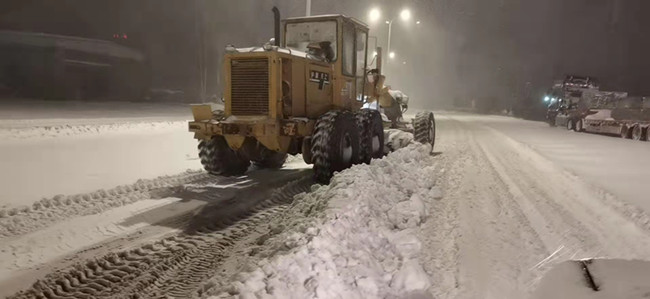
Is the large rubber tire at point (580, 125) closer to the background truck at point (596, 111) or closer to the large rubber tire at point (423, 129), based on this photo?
the background truck at point (596, 111)

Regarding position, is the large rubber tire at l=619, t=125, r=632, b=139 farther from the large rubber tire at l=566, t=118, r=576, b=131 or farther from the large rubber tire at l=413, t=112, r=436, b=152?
the large rubber tire at l=413, t=112, r=436, b=152

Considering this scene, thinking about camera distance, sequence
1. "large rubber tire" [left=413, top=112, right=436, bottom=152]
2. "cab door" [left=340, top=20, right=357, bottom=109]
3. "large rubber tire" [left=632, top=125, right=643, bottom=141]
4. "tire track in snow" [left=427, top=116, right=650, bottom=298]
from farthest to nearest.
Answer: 1. "large rubber tire" [left=632, top=125, right=643, bottom=141]
2. "large rubber tire" [left=413, top=112, right=436, bottom=152]
3. "cab door" [left=340, top=20, right=357, bottom=109]
4. "tire track in snow" [left=427, top=116, right=650, bottom=298]

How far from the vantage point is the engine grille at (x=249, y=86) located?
8.14 meters

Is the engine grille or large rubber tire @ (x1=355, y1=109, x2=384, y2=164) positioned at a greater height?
the engine grille

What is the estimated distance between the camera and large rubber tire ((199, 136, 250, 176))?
9.16 m

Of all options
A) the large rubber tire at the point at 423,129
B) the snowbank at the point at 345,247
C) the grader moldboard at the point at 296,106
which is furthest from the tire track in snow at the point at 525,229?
the large rubber tire at the point at 423,129

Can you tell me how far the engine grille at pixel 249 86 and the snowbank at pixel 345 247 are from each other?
218 cm

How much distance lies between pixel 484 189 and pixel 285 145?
348cm

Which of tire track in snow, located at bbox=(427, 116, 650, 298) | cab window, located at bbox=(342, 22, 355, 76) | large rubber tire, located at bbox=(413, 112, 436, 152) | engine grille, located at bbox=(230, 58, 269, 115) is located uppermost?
cab window, located at bbox=(342, 22, 355, 76)

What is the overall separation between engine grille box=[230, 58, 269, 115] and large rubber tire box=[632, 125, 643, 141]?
18.0 metres

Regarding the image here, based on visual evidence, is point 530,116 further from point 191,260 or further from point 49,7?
point 191,260

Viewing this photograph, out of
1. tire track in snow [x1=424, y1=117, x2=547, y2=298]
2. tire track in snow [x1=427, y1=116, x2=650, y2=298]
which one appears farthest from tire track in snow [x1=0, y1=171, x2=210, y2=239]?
tire track in snow [x1=427, y1=116, x2=650, y2=298]

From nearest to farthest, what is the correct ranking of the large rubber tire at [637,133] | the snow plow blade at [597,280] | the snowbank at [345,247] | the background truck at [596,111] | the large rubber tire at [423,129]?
the snowbank at [345,247]
the snow plow blade at [597,280]
the large rubber tire at [423,129]
the large rubber tire at [637,133]
the background truck at [596,111]

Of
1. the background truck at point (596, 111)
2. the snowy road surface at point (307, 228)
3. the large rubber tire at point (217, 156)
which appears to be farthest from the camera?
the background truck at point (596, 111)
